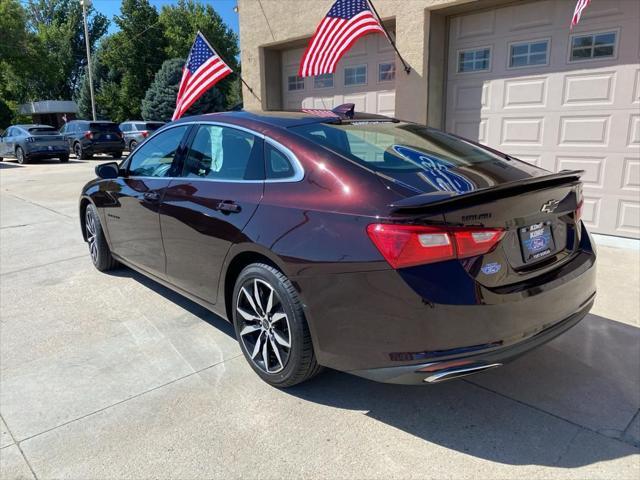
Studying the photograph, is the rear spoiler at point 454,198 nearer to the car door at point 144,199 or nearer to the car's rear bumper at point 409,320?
the car's rear bumper at point 409,320

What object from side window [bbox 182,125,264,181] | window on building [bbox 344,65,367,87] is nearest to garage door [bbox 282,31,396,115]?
window on building [bbox 344,65,367,87]

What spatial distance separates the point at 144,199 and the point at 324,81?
6.01m

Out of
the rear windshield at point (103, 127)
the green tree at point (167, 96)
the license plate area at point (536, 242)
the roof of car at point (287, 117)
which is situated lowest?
the license plate area at point (536, 242)

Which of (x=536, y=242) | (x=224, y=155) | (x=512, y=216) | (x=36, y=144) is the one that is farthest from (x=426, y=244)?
(x=36, y=144)

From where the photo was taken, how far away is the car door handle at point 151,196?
12.5 ft

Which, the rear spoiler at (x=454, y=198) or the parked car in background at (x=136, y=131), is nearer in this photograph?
the rear spoiler at (x=454, y=198)

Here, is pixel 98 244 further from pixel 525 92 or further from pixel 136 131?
pixel 136 131

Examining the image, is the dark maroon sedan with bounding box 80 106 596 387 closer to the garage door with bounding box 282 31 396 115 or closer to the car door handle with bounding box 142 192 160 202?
the car door handle with bounding box 142 192 160 202

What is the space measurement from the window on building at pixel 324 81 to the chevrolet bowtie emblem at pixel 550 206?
23.1 ft

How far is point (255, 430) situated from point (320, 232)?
1097 mm

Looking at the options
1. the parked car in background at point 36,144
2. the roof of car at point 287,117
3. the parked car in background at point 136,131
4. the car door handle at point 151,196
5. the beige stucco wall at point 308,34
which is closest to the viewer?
the roof of car at point 287,117

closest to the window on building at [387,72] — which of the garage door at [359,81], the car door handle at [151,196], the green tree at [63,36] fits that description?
the garage door at [359,81]

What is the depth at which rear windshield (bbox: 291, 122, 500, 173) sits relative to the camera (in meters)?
2.74

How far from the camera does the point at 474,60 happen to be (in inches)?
282
